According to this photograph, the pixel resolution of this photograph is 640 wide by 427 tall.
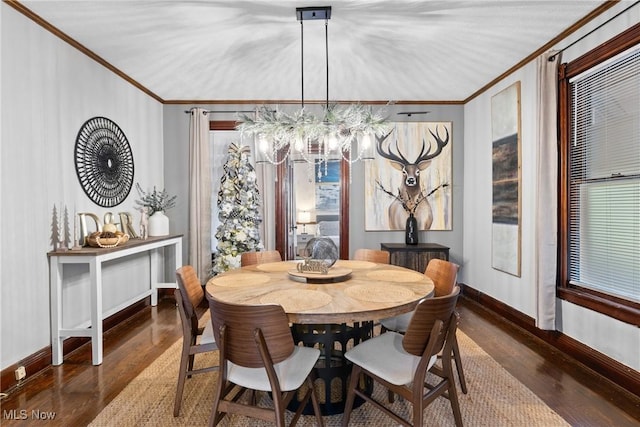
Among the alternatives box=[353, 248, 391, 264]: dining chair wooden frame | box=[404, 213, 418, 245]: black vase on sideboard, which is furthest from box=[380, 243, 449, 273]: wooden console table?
box=[353, 248, 391, 264]: dining chair wooden frame

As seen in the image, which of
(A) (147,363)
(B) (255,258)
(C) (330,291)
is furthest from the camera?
(B) (255,258)

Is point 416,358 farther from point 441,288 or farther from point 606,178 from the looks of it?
point 606,178

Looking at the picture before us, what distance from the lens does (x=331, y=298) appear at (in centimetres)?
200

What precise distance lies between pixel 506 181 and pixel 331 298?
305cm

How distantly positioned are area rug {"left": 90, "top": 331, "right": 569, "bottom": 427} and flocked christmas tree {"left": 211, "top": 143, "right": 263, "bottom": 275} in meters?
2.06

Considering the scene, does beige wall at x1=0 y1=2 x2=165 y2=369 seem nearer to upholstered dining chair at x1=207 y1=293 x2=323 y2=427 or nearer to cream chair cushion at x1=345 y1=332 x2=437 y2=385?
upholstered dining chair at x1=207 y1=293 x2=323 y2=427

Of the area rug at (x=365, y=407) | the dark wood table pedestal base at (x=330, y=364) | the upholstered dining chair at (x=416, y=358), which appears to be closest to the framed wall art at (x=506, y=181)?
the area rug at (x=365, y=407)

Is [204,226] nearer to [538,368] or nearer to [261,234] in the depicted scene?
[261,234]

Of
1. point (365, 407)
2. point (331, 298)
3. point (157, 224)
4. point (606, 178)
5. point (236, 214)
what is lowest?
point (365, 407)

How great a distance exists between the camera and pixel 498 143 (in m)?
4.23

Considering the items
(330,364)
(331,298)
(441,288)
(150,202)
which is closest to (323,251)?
(331,298)

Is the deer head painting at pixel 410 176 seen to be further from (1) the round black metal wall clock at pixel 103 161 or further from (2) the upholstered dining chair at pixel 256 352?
(2) the upholstered dining chair at pixel 256 352

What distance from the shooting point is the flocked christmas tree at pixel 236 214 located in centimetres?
470

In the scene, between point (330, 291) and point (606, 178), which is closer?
point (330, 291)
